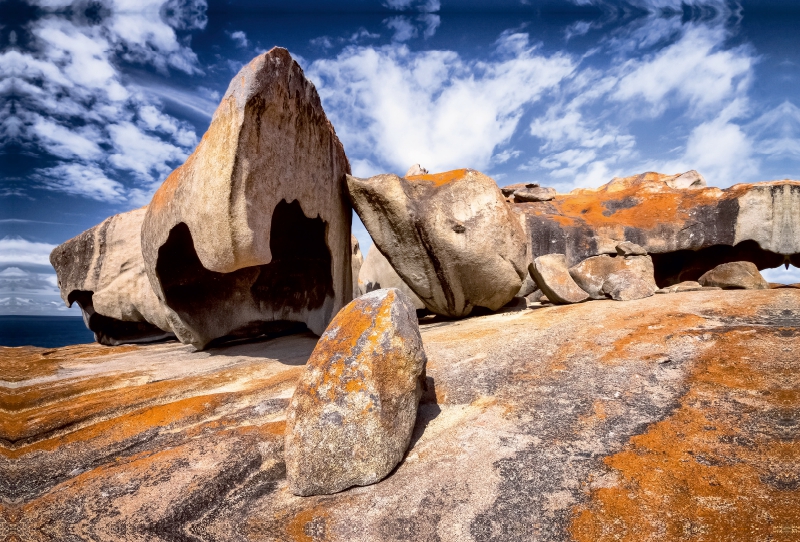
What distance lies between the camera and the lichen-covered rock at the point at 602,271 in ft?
22.4

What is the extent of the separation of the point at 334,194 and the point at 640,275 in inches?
204

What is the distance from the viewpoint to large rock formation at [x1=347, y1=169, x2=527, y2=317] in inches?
270

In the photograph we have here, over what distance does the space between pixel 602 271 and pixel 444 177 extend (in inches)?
123

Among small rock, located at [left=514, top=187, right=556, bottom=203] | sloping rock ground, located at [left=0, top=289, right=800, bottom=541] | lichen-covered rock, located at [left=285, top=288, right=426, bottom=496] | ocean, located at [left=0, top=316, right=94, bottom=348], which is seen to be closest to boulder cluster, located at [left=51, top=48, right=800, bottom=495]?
lichen-covered rock, located at [left=285, top=288, right=426, bottom=496]

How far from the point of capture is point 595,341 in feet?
13.7

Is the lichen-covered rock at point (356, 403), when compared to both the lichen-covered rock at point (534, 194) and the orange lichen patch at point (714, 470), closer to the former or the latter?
the orange lichen patch at point (714, 470)

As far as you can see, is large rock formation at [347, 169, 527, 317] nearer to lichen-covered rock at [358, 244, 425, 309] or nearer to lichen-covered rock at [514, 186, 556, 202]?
lichen-covered rock at [358, 244, 425, 309]

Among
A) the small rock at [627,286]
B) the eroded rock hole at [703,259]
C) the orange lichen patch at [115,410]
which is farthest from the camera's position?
the eroded rock hole at [703,259]

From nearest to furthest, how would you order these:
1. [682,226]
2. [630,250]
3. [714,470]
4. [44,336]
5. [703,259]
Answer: [714,470], [630,250], [682,226], [703,259], [44,336]

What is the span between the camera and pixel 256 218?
16.4ft

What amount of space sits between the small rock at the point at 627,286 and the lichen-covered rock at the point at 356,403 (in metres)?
4.33

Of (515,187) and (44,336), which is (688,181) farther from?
(44,336)

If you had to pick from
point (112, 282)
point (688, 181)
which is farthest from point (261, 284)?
point (688, 181)

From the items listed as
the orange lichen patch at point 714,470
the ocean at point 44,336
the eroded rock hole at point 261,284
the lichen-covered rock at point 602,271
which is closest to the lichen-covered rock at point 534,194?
the lichen-covered rock at point 602,271
